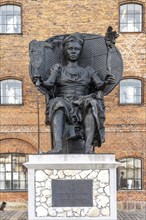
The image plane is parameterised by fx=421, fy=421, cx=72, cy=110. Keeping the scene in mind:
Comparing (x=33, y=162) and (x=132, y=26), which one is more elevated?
(x=132, y=26)

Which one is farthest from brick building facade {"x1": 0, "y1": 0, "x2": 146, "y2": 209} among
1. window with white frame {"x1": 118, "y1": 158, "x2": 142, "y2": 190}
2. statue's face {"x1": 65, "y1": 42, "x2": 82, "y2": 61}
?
statue's face {"x1": 65, "y1": 42, "x2": 82, "y2": 61}

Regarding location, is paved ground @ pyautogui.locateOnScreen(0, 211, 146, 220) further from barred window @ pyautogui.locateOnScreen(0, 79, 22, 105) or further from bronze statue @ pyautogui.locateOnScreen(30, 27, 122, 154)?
bronze statue @ pyautogui.locateOnScreen(30, 27, 122, 154)

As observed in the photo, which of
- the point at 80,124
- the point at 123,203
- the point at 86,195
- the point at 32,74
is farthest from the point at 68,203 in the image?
the point at 123,203

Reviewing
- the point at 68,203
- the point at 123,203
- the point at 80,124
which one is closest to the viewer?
the point at 68,203

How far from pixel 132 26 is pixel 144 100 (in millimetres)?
3053

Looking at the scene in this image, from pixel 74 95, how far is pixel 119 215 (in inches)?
323

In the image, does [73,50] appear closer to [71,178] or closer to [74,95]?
[74,95]

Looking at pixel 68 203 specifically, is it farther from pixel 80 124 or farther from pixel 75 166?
pixel 80 124

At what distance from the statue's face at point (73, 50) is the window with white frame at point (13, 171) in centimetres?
944

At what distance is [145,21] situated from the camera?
55.5 feet

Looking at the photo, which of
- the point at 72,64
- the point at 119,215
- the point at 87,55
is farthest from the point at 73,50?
the point at 119,215

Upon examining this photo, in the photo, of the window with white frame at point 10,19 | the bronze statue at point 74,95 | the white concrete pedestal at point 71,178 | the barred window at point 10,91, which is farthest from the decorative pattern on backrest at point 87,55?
the window with white frame at point 10,19

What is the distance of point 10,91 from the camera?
17.2 metres

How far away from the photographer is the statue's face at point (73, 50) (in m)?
8.05
